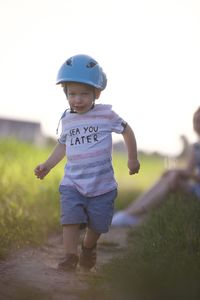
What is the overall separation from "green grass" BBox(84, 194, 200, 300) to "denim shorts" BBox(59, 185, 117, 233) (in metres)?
0.35

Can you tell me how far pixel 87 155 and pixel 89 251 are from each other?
690mm

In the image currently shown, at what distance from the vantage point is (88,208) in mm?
4016

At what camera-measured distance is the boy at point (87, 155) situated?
3.93 metres

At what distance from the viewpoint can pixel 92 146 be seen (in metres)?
3.99

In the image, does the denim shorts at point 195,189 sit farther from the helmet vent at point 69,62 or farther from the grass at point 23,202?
the helmet vent at point 69,62

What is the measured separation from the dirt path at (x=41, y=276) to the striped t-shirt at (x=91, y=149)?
60 cm

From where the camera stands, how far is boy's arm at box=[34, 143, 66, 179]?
4.19 metres

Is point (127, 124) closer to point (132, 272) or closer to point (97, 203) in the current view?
point (97, 203)

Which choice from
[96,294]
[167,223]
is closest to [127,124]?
[167,223]

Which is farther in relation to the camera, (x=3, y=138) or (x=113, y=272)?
(x=3, y=138)

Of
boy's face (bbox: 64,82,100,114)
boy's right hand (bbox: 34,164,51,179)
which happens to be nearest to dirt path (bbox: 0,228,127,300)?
boy's right hand (bbox: 34,164,51,179)

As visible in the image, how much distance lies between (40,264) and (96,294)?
109 cm

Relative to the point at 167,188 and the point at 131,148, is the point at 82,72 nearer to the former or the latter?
the point at 131,148

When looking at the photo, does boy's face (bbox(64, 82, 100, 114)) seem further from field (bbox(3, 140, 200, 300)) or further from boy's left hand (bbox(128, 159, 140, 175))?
field (bbox(3, 140, 200, 300))
